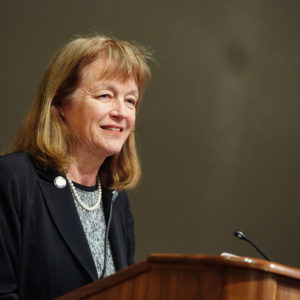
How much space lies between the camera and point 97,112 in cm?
219

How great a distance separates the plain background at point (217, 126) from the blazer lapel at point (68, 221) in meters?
2.01

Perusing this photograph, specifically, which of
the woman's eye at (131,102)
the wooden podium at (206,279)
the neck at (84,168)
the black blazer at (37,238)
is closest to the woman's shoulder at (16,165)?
the black blazer at (37,238)

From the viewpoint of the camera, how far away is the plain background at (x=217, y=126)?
4090 millimetres

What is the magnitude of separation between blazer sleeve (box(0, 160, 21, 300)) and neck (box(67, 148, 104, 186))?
11.7 inches

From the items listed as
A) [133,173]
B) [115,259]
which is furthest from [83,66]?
[115,259]

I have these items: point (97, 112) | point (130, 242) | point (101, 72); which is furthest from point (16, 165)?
point (130, 242)

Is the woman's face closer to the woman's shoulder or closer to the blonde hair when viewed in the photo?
the blonde hair

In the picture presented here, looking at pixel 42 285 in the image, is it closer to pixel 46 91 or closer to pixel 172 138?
pixel 46 91

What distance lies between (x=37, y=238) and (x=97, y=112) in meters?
0.52

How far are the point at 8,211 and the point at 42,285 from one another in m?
0.26

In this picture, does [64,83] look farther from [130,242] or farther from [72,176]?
[130,242]

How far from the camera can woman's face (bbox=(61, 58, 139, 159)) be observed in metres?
2.20

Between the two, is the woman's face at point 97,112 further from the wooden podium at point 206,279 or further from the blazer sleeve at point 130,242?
the wooden podium at point 206,279

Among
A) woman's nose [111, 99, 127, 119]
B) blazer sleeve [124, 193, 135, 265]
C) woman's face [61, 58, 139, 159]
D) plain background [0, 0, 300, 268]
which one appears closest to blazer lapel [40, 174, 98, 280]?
woman's face [61, 58, 139, 159]
